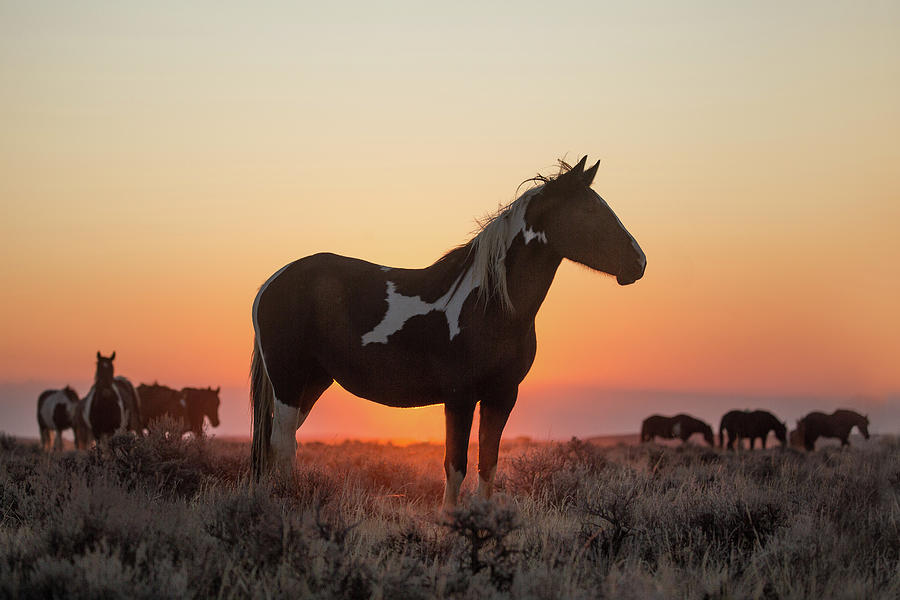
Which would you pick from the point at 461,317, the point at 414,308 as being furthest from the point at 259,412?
the point at 461,317

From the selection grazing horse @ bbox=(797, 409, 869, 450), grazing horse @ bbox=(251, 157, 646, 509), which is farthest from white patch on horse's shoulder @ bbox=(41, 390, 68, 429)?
grazing horse @ bbox=(797, 409, 869, 450)

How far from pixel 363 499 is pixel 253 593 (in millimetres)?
4155

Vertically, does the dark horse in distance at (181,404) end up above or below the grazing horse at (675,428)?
above

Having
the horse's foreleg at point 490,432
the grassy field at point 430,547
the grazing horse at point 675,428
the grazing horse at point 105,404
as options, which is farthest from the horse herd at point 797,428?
the horse's foreleg at point 490,432

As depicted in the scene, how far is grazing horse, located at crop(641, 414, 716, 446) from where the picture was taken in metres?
A: 37.1

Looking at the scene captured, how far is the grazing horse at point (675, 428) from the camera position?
37.1 meters

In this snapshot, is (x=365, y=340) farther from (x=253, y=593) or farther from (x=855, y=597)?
(x=855, y=597)

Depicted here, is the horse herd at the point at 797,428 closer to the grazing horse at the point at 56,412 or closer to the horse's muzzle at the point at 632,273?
the grazing horse at the point at 56,412

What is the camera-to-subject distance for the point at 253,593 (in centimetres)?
452

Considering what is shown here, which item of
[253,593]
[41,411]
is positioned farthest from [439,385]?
[41,411]

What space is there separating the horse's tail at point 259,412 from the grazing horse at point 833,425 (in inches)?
1013

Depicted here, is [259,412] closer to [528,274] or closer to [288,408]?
[288,408]

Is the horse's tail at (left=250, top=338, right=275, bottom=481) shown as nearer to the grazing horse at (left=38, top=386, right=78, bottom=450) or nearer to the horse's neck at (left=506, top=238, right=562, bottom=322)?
the horse's neck at (left=506, top=238, right=562, bottom=322)

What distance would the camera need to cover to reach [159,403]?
23.3m
